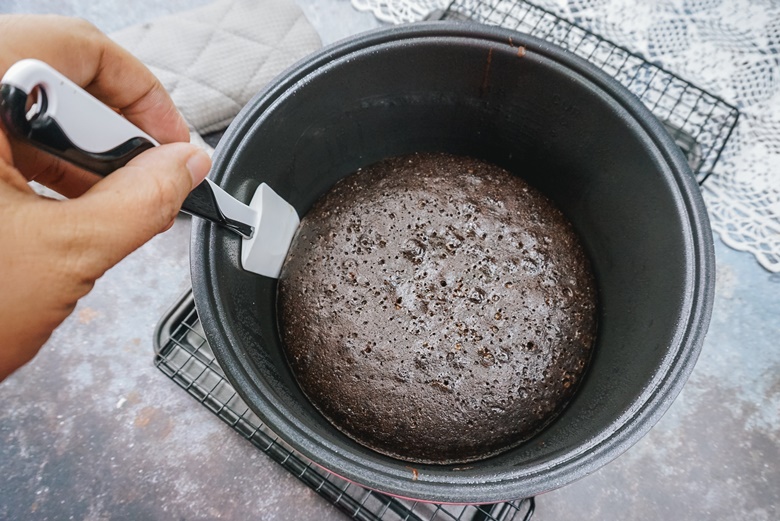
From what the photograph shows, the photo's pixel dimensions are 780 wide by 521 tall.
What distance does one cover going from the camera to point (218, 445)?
108cm

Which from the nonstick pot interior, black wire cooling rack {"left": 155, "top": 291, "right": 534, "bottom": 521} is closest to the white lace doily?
the nonstick pot interior

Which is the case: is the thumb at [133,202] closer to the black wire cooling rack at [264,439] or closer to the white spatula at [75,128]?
the white spatula at [75,128]

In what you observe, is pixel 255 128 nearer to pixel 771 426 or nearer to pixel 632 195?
pixel 632 195

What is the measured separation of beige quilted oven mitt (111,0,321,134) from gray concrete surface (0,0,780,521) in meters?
0.54

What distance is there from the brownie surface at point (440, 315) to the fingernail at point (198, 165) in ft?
1.24

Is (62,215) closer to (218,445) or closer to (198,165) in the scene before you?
(198,165)

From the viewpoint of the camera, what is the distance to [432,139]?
1.07 m

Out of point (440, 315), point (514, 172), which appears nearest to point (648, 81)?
point (514, 172)

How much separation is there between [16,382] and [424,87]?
3.55 ft

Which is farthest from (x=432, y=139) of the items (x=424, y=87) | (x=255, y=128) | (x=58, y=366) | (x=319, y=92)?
(x=58, y=366)

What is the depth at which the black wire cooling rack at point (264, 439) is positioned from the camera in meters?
0.98

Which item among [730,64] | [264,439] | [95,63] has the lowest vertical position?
[264,439]

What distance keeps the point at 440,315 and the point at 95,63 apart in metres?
0.64

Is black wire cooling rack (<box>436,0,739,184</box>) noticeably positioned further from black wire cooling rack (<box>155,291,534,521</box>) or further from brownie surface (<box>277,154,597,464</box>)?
black wire cooling rack (<box>155,291,534,521</box>)
